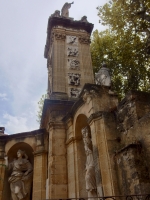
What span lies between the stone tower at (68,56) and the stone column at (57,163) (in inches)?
75.8

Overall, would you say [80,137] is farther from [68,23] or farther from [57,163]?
[68,23]

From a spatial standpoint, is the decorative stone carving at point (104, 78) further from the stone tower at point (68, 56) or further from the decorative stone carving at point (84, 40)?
the decorative stone carving at point (84, 40)

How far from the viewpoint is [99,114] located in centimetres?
688

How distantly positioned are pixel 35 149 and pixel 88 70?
16.2 ft

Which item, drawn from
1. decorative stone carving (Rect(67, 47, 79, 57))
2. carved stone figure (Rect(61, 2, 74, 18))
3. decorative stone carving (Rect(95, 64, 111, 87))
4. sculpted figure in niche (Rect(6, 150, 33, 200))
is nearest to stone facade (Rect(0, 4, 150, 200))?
decorative stone carving (Rect(67, 47, 79, 57))

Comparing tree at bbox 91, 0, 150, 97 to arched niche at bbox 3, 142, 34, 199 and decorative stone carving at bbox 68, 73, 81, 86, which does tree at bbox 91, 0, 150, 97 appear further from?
arched niche at bbox 3, 142, 34, 199

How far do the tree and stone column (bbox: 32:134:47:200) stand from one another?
8807 millimetres

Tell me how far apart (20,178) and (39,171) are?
0.93 m

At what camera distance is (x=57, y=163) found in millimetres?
8867

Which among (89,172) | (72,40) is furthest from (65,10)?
(89,172)

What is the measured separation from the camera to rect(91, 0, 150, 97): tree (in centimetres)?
1434

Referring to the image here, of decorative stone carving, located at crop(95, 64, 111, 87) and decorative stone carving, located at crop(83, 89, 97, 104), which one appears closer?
decorative stone carving, located at crop(83, 89, 97, 104)

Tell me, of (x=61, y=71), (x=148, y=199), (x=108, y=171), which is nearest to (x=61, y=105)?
(x=61, y=71)

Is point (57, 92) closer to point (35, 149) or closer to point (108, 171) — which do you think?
point (35, 149)
